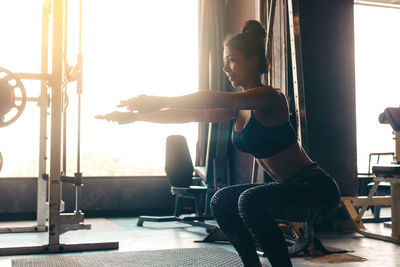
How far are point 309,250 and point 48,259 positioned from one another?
1.62 meters

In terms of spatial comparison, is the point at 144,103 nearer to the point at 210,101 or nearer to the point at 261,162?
the point at 210,101

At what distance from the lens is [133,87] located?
18.2ft

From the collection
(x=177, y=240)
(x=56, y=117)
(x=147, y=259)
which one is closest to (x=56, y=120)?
(x=56, y=117)

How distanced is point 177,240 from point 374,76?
4.16 metres

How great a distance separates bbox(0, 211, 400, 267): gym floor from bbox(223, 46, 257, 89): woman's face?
54.5 inches

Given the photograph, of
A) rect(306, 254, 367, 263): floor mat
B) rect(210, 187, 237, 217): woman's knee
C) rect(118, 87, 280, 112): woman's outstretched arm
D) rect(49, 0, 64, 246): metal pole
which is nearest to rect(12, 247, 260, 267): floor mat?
rect(49, 0, 64, 246): metal pole

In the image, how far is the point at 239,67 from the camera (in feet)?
6.08

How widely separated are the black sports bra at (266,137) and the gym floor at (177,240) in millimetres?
1291

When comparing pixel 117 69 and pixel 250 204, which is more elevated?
pixel 117 69

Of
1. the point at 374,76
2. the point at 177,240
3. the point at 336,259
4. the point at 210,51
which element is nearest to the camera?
the point at 336,259

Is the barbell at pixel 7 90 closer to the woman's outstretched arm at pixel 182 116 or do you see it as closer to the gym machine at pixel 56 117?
the gym machine at pixel 56 117

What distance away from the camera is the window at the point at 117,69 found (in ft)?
16.6

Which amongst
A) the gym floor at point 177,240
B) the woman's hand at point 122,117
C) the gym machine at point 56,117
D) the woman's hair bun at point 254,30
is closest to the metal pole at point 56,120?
the gym machine at point 56,117

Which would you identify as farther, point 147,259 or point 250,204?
point 147,259
